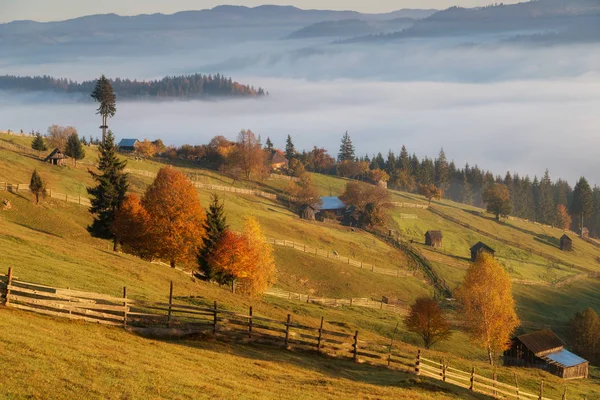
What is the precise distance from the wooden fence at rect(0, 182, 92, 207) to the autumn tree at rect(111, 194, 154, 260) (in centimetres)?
2108

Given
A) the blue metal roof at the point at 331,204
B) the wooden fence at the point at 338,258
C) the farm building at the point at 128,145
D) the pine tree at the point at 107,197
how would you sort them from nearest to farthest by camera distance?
1. the pine tree at the point at 107,197
2. the wooden fence at the point at 338,258
3. the blue metal roof at the point at 331,204
4. the farm building at the point at 128,145

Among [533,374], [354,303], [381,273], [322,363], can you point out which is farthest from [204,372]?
[381,273]

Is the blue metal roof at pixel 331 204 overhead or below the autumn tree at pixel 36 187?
below

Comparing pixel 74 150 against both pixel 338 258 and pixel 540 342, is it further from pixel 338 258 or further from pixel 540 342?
pixel 540 342

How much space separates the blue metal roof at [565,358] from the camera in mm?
73113

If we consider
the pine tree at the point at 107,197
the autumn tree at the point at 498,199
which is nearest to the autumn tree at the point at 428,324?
the pine tree at the point at 107,197

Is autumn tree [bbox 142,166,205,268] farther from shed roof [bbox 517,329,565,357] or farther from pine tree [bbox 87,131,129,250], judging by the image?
shed roof [bbox 517,329,565,357]

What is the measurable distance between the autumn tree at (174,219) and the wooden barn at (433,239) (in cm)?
7665

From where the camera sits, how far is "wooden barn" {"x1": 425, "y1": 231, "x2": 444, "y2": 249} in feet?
451

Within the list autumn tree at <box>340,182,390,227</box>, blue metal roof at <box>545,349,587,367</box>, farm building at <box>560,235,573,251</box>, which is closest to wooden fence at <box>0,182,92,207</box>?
blue metal roof at <box>545,349,587,367</box>

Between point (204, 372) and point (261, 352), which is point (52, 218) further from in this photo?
point (204, 372)

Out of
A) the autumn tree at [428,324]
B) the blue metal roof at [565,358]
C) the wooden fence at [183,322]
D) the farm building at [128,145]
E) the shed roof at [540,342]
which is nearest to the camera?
the wooden fence at [183,322]

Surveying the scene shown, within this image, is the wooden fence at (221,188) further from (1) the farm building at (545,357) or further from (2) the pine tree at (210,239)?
(1) the farm building at (545,357)

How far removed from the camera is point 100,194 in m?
75.9
